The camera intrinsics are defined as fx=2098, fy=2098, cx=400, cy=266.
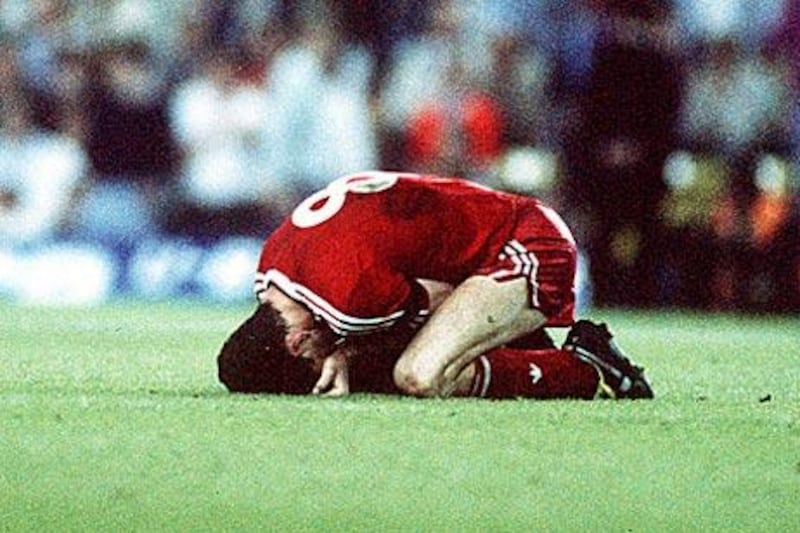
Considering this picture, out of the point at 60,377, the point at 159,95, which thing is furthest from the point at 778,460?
the point at 159,95

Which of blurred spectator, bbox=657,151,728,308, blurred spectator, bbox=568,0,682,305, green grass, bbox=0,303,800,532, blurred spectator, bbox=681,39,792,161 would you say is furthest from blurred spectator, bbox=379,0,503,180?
green grass, bbox=0,303,800,532

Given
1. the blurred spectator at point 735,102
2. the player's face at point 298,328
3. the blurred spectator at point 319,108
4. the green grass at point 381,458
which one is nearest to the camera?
the green grass at point 381,458

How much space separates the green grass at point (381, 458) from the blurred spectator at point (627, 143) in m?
5.09

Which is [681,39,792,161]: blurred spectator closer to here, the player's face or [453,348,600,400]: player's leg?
[453,348,600,400]: player's leg

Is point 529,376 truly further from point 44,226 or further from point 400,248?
point 44,226

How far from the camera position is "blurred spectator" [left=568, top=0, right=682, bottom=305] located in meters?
12.6

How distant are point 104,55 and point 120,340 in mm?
4477


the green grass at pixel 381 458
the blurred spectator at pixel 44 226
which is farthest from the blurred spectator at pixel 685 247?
the green grass at pixel 381 458

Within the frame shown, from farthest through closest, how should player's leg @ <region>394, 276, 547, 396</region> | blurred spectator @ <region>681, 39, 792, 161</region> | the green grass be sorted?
blurred spectator @ <region>681, 39, 792, 161</region>, player's leg @ <region>394, 276, 547, 396</region>, the green grass

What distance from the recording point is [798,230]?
12625mm

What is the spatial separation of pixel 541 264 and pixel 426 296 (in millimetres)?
365

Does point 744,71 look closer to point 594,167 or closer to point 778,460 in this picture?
point 594,167

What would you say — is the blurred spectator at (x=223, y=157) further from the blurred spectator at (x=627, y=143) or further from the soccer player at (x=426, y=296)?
the soccer player at (x=426, y=296)

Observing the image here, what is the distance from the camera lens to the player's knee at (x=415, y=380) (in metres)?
6.13
